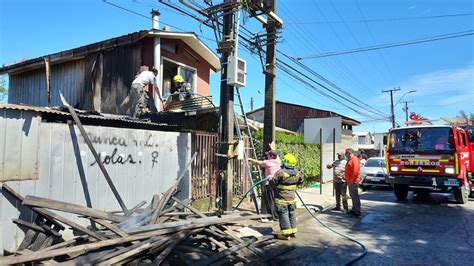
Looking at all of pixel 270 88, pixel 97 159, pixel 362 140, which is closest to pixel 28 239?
pixel 97 159

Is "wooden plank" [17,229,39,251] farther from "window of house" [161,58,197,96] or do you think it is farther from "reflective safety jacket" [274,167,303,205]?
"window of house" [161,58,197,96]

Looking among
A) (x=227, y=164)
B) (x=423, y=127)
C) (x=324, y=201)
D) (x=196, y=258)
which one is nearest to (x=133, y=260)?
(x=196, y=258)

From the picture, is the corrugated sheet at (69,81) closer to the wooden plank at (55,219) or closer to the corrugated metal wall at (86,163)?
the corrugated metal wall at (86,163)

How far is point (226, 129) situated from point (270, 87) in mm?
2187

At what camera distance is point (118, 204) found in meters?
7.44

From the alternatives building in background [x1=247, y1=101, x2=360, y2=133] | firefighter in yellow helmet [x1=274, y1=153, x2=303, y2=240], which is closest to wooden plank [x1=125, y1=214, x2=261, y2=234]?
firefighter in yellow helmet [x1=274, y1=153, x2=303, y2=240]

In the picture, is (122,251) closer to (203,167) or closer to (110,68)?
(203,167)

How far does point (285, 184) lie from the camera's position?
24.0 feet

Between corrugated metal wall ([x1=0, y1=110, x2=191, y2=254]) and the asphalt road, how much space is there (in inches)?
136

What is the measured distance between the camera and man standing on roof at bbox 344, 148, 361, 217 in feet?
32.9

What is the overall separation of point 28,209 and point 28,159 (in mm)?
803

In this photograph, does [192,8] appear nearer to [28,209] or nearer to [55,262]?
[28,209]

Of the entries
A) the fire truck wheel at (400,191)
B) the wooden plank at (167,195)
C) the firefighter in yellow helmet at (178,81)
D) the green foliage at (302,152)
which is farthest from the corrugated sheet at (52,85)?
the fire truck wheel at (400,191)

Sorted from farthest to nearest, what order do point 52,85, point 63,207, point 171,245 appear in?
point 52,85
point 63,207
point 171,245
